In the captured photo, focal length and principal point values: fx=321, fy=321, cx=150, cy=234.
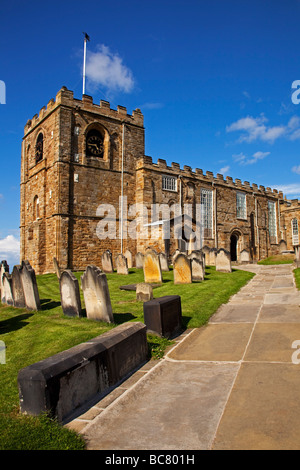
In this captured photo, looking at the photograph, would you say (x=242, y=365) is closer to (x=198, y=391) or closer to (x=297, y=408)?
(x=198, y=391)

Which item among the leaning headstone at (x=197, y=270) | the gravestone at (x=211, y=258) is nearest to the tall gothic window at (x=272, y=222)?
the gravestone at (x=211, y=258)

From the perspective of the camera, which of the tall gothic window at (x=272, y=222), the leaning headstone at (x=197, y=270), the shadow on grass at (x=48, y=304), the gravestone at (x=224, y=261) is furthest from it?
the tall gothic window at (x=272, y=222)

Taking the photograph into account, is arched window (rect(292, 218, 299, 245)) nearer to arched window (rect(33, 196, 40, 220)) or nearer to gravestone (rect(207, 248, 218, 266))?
gravestone (rect(207, 248, 218, 266))

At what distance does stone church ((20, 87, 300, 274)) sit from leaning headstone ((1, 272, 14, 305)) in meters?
10.5

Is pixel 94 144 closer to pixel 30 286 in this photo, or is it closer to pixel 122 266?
pixel 122 266

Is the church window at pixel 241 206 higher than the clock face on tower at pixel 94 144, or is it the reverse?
the clock face on tower at pixel 94 144

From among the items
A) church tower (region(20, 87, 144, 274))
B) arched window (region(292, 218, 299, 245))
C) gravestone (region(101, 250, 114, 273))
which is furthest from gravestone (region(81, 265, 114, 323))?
arched window (region(292, 218, 299, 245))

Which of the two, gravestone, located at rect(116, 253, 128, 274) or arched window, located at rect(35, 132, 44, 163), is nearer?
gravestone, located at rect(116, 253, 128, 274)

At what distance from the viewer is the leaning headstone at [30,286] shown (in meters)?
8.96

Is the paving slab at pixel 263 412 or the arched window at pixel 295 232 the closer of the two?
the paving slab at pixel 263 412

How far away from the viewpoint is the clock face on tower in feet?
78.1

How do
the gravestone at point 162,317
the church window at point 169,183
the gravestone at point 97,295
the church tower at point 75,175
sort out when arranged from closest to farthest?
1. the gravestone at point 162,317
2. the gravestone at point 97,295
3. the church tower at point 75,175
4. the church window at point 169,183

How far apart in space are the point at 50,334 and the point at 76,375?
3148 mm

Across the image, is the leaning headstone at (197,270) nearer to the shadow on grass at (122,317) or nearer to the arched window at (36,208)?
the shadow on grass at (122,317)
